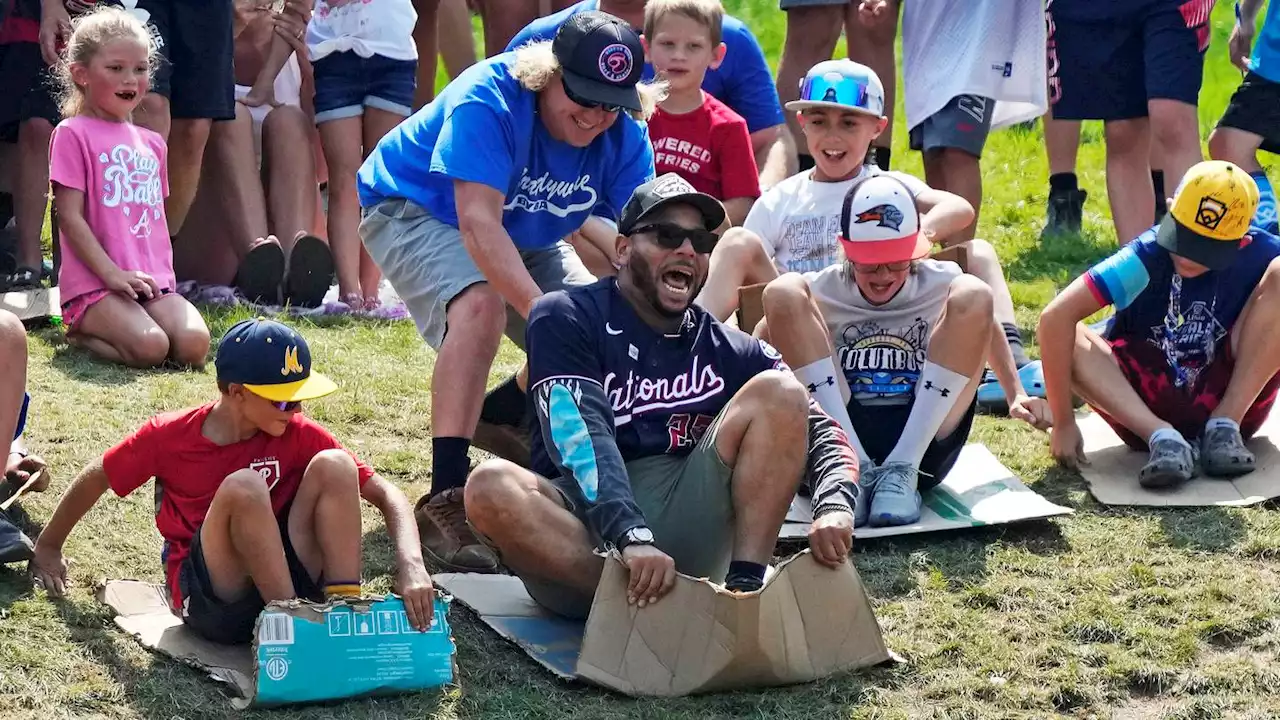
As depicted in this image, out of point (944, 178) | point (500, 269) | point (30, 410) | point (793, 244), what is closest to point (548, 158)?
point (500, 269)

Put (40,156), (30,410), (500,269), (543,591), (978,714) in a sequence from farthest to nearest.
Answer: (40,156) → (30,410) → (500,269) → (543,591) → (978,714)

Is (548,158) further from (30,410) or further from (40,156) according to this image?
(40,156)

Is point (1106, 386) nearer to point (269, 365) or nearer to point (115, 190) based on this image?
point (269, 365)

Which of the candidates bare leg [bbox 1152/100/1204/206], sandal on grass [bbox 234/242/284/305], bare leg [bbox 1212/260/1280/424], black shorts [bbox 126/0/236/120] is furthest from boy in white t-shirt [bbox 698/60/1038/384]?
black shorts [bbox 126/0/236/120]

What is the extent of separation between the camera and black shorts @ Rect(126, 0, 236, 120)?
7520 mm

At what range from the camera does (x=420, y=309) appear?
17.9ft

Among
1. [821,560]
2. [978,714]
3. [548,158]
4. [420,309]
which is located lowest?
[978,714]

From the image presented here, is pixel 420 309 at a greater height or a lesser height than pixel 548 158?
lesser

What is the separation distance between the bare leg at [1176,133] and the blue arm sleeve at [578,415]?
12.1ft

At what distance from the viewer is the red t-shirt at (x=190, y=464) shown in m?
4.32

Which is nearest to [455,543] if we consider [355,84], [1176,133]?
[355,84]

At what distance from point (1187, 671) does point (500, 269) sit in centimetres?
216

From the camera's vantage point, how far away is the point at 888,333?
18.5ft

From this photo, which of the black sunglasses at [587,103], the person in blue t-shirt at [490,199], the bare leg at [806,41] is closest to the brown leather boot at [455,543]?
the person in blue t-shirt at [490,199]
